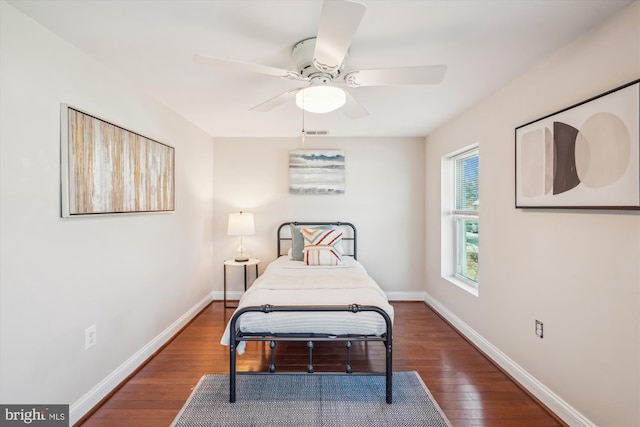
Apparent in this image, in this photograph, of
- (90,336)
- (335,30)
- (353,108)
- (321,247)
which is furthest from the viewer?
(321,247)

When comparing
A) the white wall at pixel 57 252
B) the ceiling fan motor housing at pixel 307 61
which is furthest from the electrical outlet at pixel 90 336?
the ceiling fan motor housing at pixel 307 61

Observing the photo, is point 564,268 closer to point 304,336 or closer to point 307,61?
point 304,336

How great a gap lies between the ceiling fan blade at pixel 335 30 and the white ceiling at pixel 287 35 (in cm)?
22

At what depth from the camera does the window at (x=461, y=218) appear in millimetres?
3197

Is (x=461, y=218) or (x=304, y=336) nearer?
(x=304, y=336)

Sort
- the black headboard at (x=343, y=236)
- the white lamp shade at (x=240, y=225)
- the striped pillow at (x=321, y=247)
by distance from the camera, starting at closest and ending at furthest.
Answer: the striped pillow at (x=321, y=247)
the white lamp shade at (x=240, y=225)
the black headboard at (x=343, y=236)

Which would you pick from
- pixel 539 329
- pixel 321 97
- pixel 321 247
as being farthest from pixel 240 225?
pixel 539 329

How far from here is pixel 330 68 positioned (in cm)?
161

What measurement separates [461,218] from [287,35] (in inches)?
112

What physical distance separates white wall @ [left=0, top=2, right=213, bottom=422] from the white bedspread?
0.89 metres

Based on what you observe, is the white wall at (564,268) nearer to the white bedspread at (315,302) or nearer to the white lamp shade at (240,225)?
A: the white bedspread at (315,302)

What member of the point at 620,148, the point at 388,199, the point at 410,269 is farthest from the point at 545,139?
the point at 410,269

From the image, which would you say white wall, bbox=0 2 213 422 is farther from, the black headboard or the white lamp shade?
the black headboard

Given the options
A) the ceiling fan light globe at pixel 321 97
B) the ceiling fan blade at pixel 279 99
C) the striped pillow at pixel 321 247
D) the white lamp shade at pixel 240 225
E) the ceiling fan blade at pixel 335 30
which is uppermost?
the ceiling fan blade at pixel 335 30
